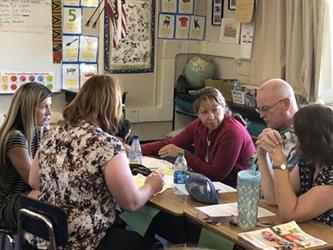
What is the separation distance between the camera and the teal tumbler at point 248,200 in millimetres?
2246

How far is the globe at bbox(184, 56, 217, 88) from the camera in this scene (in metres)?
5.54

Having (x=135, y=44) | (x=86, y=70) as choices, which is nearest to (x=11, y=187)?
(x=86, y=70)

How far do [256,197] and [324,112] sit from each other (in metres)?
0.44

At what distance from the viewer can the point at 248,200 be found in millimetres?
2256

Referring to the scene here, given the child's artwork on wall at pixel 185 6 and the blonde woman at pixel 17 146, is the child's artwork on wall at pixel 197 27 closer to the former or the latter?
the child's artwork on wall at pixel 185 6

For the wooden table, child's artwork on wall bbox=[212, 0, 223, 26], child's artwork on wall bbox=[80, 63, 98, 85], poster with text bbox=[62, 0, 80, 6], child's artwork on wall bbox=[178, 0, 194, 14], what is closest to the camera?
the wooden table

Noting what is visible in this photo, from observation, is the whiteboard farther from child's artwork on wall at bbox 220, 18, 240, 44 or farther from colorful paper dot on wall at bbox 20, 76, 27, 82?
child's artwork on wall at bbox 220, 18, 240, 44

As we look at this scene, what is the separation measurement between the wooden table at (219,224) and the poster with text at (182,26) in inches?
127

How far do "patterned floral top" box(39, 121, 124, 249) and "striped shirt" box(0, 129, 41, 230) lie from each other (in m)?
0.45

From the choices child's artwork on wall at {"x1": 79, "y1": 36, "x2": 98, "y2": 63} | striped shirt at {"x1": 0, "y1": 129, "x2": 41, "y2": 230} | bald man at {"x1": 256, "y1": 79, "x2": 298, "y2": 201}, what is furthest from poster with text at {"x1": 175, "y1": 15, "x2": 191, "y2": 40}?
striped shirt at {"x1": 0, "y1": 129, "x2": 41, "y2": 230}

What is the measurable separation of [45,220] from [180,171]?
0.89 m

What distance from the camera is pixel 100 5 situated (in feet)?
17.3

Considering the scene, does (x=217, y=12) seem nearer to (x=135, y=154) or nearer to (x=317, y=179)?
(x=135, y=154)

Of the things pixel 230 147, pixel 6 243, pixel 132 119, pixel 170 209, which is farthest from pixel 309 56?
pixel 6 243
